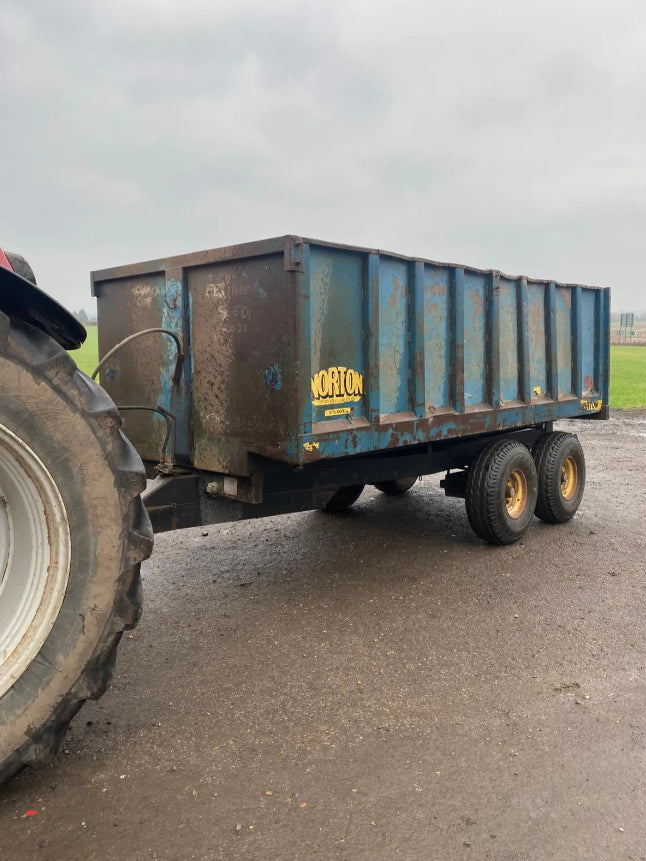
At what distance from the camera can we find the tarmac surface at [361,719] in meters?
2.33

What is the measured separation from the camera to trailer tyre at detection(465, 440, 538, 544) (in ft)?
18.3

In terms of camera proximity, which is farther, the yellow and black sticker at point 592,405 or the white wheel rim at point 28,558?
the yellow and black sticker at point 592,405

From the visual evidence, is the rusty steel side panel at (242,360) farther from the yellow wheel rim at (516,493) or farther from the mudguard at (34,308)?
the yellow wheel rim at (516,493)

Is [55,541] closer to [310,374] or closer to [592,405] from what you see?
[310,374]

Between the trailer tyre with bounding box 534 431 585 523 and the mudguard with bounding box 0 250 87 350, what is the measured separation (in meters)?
4.83

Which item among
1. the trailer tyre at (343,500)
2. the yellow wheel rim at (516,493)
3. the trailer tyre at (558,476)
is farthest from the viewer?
the trailer tyre at (343,500)

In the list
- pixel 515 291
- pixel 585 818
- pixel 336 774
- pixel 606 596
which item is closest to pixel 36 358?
pixel 336 774

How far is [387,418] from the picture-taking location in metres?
4.56

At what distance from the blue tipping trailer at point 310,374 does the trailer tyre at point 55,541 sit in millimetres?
1386

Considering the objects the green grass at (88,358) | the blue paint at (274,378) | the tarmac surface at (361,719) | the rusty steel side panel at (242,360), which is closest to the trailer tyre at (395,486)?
the tarmac surface at (361,719)

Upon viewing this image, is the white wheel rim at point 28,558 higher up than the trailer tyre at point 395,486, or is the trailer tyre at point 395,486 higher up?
the white wheel rim at point 28,558

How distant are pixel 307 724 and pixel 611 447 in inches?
365

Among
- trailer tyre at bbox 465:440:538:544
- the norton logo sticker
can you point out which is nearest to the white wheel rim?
the norton logo sticker

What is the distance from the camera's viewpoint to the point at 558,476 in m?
6.38
